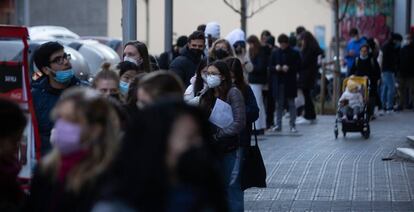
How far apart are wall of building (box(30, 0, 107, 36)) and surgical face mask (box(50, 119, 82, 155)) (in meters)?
37.9

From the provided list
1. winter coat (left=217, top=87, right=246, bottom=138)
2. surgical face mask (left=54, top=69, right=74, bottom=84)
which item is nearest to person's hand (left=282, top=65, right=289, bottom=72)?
winter coat (left=217, top=87, right=246, bottom=138)

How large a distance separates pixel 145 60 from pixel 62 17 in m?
35.0

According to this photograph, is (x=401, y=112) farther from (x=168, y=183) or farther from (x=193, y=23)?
(x=168, y=183)

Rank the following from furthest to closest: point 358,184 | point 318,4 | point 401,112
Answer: point 318,4, point 401,112, point 358,184

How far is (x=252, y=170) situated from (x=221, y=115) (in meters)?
0.73

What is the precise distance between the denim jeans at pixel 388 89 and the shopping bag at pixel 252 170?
16758 millimetres

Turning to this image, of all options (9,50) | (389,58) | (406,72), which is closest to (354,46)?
(389,58)

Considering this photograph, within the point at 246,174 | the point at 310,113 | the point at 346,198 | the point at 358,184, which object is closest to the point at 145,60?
the point at 246,174

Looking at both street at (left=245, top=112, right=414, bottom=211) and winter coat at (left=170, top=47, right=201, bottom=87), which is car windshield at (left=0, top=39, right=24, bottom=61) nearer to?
winter coat at (left=170, top=47, right=201, bottom=87)

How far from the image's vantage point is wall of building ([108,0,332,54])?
4059cm

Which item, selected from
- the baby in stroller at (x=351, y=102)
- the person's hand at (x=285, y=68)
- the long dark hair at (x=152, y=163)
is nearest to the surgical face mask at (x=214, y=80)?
Answer: the long dark hair at (x=152, y=163)

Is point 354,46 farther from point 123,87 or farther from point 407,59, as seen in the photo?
point 123,87

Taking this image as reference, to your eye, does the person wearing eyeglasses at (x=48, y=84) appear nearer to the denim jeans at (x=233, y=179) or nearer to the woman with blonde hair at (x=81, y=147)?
the denim jeans at (x=233, y=179)

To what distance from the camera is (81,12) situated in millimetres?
43375
